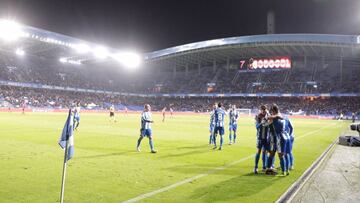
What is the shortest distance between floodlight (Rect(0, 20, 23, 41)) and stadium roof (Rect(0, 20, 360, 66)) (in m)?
0.37

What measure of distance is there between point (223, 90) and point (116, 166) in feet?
256

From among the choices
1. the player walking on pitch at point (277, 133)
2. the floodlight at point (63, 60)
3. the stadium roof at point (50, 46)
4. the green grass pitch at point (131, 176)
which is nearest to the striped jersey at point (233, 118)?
the green grass pitch at point (131, 176)

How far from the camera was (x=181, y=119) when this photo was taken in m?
48.9

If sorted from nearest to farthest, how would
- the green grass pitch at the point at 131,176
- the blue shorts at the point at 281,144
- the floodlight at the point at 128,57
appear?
1. the green grass pitch at the point at 131,176
2. the blue shorts at the point at 281,144
3. the floodlight at the point at 128,57

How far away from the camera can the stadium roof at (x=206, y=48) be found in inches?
2608

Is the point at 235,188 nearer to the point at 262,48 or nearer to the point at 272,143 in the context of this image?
the point at 272,143

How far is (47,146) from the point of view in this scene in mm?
14461

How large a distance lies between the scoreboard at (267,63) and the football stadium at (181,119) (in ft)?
1.03

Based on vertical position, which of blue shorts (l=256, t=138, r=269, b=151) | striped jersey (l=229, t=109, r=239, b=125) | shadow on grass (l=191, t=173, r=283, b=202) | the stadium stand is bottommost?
shadow on grass (l=191, t=173, r=283, b=202)

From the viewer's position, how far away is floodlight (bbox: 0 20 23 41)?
55.6 m

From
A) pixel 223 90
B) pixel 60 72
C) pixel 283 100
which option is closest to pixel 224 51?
pixel 223 90

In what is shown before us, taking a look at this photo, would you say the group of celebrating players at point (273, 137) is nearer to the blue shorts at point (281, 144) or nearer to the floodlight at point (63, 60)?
the blue shorts at point (281, 144)

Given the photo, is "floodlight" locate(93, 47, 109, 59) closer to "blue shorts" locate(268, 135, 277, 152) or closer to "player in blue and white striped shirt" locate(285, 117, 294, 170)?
"player in blue and white striped shirt" locate(285, 117, 294, 170)

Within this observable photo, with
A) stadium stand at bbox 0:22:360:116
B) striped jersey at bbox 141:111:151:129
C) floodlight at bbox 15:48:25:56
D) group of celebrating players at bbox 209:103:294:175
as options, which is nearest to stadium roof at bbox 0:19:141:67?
stadium stand at bbox 0:22:360:116
